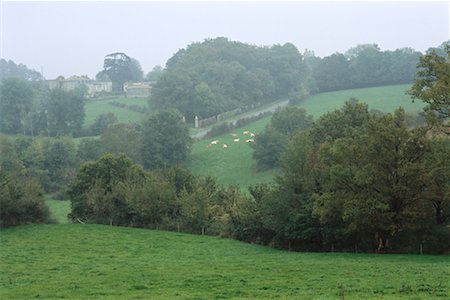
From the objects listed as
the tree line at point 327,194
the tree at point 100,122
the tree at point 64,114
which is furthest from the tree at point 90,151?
the tree line at point 327,194

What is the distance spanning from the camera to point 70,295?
1942 centimetres

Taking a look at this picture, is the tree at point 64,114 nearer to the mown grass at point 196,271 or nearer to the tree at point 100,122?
the tree at point 100,122

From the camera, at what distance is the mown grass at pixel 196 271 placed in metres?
19.6

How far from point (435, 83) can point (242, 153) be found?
57715 mm

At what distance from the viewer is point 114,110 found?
428ft

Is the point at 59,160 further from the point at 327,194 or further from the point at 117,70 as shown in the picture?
the point at 117,70

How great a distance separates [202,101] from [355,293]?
91048mm

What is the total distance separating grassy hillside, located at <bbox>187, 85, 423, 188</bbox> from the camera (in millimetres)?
76875

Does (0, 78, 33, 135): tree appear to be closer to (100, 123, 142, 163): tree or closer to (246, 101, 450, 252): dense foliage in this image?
(100, 123, 142, 163): tree

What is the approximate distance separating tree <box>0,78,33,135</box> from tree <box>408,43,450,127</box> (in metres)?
94.9

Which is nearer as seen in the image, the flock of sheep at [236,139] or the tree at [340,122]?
the tree at [340,122]

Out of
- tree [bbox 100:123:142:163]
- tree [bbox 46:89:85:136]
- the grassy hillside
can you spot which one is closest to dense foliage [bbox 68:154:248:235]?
the grassy hillside

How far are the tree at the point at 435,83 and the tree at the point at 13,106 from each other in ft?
311

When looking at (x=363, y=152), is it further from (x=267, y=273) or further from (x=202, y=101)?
(x=202, y=101)
